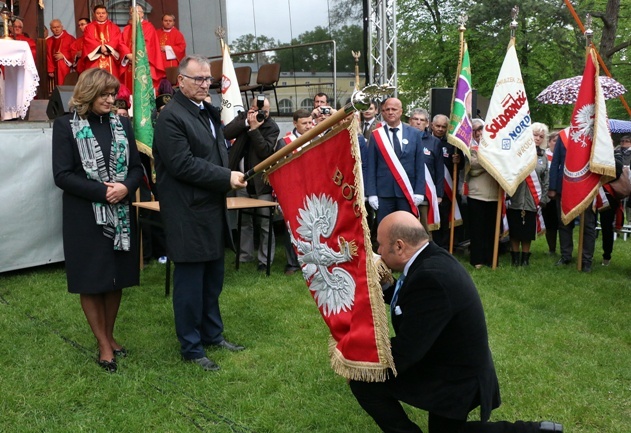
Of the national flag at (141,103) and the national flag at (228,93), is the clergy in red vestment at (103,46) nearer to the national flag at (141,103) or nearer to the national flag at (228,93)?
the national flag at (228,93)

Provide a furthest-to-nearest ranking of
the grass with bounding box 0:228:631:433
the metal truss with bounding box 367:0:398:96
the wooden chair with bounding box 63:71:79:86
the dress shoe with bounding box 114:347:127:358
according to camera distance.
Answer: the metal truss with bounding box 367:0:398:96
the wooden chair with bounding box 63:71:79:86
the dress shoe with bounding box 114:347:127:358
the grass with bounding box 0:228:631:433

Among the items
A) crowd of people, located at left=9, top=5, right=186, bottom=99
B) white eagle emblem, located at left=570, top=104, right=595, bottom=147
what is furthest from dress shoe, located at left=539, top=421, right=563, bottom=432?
crowd of people, located at left=9, top=5, right=186, bottom=99

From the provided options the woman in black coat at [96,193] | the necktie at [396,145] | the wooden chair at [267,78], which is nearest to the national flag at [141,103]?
the necktie at [396,145]

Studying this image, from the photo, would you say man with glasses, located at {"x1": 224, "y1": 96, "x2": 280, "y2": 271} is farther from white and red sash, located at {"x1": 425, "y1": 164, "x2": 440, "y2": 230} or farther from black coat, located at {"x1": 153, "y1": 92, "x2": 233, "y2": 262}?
black coat, located at {"x1": 153, "y1": 92, "x2": 233, "y2": 262}

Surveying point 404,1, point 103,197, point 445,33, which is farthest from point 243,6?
point 404,1

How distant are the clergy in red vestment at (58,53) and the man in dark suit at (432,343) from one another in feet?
30.3

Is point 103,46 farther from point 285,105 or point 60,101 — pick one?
point 285,105

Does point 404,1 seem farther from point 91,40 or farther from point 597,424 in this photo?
point 597,424

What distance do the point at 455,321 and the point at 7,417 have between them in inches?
99.4

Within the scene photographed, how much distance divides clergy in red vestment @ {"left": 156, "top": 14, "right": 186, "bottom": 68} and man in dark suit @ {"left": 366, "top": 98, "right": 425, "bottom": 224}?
514cm

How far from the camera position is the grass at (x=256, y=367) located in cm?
378

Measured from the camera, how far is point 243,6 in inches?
496

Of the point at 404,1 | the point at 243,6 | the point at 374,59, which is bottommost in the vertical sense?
the point at 374,59

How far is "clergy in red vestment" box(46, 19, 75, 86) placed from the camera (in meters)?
10.9
